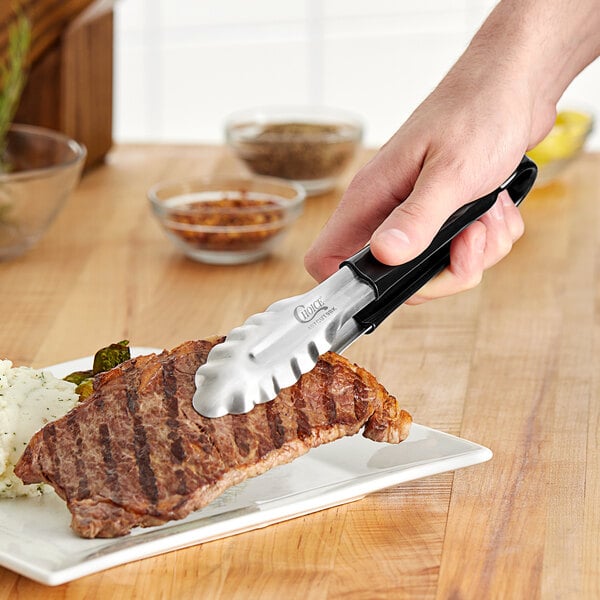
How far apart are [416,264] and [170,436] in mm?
451

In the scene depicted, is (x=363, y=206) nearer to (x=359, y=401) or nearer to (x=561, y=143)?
(x=359, y=401)

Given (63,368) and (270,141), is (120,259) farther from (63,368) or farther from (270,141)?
(63,368)

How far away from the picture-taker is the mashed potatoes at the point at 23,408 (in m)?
1.36

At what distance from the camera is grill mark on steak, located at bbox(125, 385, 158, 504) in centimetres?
127

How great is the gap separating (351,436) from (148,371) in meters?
0.28

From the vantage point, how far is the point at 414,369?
74.8 inches

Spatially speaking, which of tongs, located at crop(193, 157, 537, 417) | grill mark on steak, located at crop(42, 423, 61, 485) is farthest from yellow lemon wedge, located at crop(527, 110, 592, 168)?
grill mark on steak, located at crop(42, 423, 61, 485)

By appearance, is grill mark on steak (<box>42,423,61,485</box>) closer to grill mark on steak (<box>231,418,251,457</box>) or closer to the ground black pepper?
grill mark on steak (<box>231,418,251,457</box>)

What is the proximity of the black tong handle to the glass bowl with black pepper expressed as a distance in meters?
1.01

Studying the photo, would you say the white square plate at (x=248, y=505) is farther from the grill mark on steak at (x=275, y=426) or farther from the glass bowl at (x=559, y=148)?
the glass bowl at (x=559, y=148)

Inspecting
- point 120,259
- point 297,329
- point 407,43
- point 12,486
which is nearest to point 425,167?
point 297,329

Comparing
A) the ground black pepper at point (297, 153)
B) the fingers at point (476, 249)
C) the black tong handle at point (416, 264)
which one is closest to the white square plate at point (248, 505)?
the black tong handle at point (416, 264)

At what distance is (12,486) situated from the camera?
135 centimetres

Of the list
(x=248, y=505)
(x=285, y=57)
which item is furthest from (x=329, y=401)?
(x=285, y=57)
